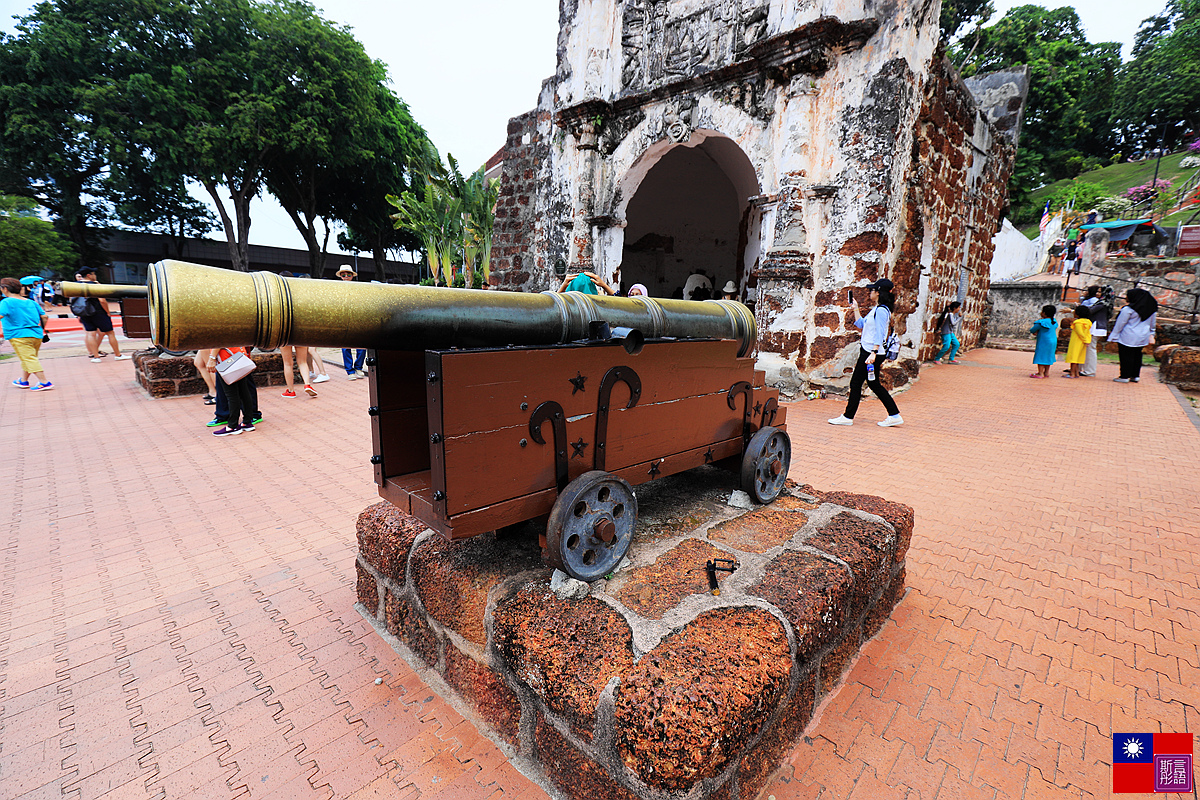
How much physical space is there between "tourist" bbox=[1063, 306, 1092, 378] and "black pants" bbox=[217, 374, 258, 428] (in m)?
12.9

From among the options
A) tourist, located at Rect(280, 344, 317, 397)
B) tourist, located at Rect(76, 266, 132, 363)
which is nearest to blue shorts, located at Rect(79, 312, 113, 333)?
tourist, located at Rect(76, 266, 132, 363)

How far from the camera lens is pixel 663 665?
1.37 meters

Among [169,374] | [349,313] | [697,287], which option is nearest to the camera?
[349,313]

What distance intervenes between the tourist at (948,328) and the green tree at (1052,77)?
80.5 feet

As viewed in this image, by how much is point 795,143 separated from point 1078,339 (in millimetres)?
7071

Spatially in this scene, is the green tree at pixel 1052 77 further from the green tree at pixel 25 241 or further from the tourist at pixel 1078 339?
the green tree at pixel 25 241

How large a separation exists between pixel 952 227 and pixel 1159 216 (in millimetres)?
24375

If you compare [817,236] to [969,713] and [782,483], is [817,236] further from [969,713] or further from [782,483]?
[969,713]

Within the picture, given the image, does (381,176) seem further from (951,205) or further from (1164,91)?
(1164,91)

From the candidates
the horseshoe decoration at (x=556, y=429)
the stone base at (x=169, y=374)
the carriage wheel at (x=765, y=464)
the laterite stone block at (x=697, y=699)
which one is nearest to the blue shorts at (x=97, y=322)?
the stone base at (x=169, y=374)

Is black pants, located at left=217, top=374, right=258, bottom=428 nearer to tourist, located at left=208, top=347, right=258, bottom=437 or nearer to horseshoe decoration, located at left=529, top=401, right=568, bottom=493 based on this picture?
tourist, located at left=208, top=347, right=258, bottom=437

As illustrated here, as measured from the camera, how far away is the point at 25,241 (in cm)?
1806

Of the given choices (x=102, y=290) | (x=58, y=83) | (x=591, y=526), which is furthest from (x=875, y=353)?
(x=58, y=83)

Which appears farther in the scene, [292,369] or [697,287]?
[697,287]
